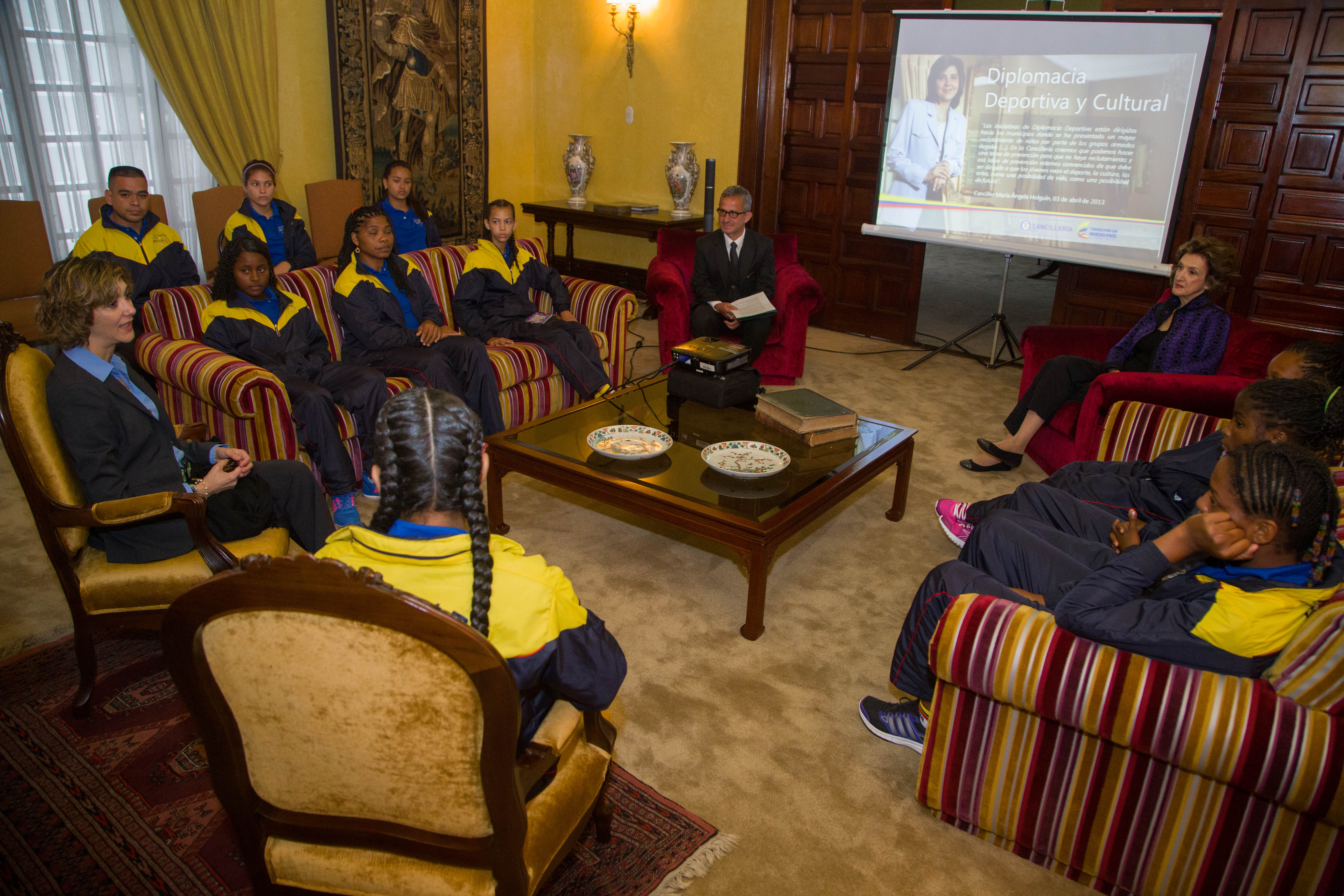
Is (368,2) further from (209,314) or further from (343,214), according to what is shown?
(209,314)

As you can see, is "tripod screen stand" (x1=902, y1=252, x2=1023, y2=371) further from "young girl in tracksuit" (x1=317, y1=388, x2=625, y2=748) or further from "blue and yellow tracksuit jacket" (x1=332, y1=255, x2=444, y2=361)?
"young girl in tracksuit" (x1=317, y1=388, x2=625, y2=748)

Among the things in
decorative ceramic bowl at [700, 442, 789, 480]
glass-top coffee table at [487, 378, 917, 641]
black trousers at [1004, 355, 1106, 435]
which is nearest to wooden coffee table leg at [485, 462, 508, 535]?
glass-top coffee table at [487, 378, 917, 641]

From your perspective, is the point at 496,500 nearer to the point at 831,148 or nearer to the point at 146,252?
the point at 146,252

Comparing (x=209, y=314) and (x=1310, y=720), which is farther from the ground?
(x=209, y=314)

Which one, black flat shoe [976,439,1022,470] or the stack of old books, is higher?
the stack of old books

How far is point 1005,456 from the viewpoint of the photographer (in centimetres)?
384

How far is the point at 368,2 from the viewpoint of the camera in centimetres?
523

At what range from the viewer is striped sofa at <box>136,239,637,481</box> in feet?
9.90

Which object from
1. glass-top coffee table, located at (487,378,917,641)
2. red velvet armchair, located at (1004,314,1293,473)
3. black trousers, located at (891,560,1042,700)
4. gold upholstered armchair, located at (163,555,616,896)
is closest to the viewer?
gold upholstered armchair, located at (163,555,616,896)

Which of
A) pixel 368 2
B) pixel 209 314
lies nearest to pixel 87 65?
pixel 368 2

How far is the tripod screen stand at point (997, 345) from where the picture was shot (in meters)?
5.30

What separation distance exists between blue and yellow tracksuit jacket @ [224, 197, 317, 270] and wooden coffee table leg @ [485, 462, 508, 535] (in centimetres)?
192

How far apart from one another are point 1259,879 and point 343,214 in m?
5.30

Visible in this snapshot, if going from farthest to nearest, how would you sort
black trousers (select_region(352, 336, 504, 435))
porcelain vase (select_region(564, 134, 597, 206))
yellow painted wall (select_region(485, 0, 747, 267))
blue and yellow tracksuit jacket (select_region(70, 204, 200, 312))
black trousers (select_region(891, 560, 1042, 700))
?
porcelain vase (select_region(564, 134, 597, 206))
yellow painted wall (select_region(485, 0, 747, 267))
blue and yellow tracksuit jacket (select_region(70, 204, 200, 312))
black trousers (select_region(352, 336, 504, 435))
black trousers (select_region(891, 560, 1042, 700))
